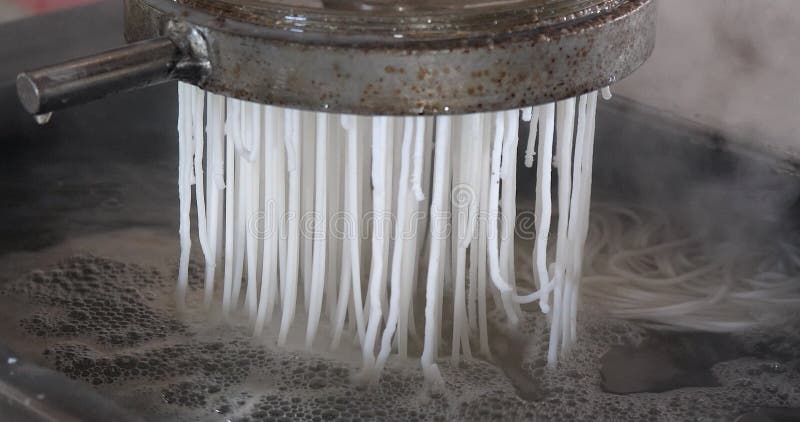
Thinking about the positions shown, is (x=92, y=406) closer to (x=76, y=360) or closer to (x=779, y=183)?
(x=76, y=360)

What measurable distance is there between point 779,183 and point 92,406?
43.0 inches

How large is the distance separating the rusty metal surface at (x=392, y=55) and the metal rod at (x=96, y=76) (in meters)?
0.06

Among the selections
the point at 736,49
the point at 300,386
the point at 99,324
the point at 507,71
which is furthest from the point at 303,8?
the point at 736,49

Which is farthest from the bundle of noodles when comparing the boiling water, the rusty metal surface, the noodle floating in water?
the rusty metal surface

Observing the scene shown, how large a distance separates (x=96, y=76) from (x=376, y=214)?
349mm

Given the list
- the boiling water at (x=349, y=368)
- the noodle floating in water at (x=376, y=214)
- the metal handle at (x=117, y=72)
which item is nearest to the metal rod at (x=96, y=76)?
the metal handle at (x=117, y=72)

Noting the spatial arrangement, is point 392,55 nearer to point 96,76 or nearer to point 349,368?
point 96,76

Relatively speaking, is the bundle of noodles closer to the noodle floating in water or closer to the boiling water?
the boiling water

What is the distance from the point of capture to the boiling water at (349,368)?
45.1 inches

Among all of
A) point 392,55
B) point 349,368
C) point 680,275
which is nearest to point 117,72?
point 392,55

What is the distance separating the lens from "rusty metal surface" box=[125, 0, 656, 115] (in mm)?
901

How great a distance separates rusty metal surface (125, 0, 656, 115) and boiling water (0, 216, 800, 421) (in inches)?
14.7

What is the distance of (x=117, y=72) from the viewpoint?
0.86 m

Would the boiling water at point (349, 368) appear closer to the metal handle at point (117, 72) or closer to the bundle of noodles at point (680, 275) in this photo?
the bundle of noodles at point (680, 275)
